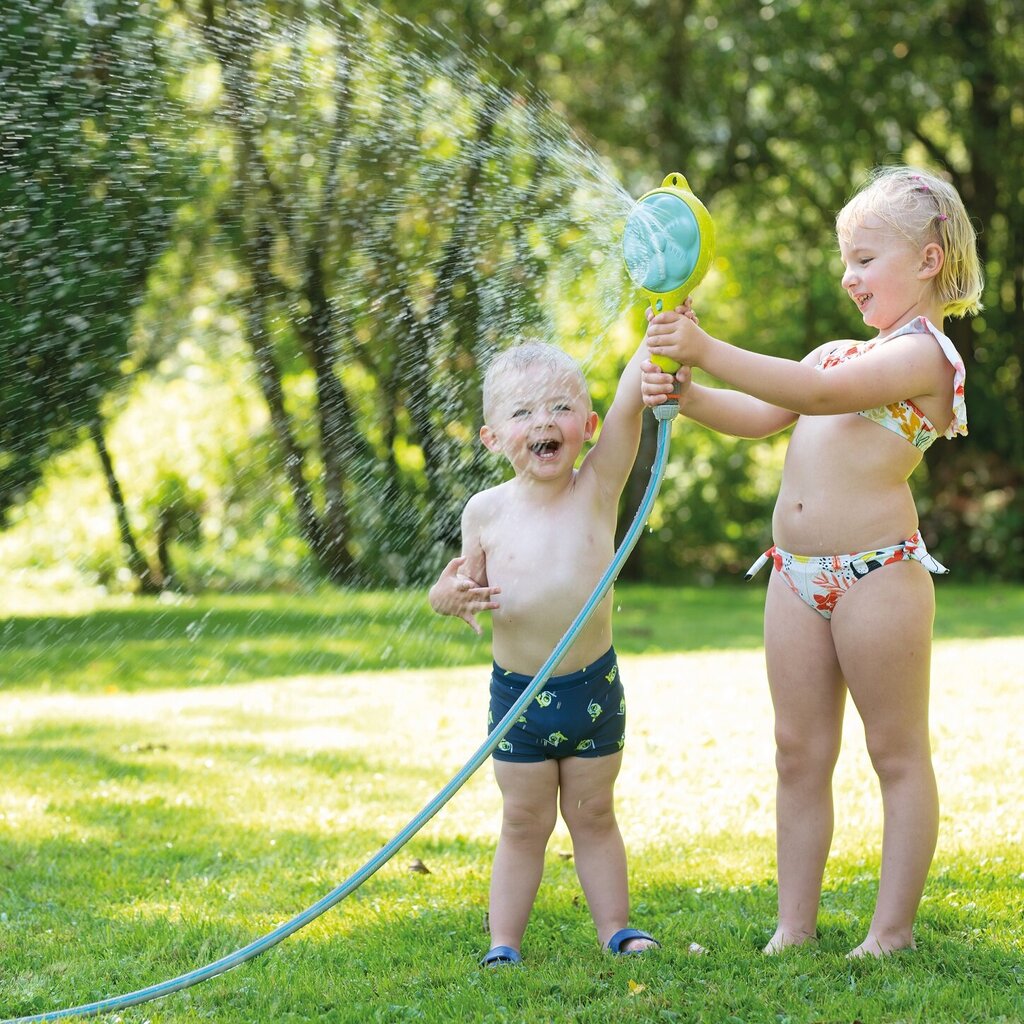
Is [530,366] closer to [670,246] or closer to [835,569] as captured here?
[670,246]

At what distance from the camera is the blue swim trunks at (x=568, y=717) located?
2832mm

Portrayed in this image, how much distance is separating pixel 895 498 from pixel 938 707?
332 centimetres

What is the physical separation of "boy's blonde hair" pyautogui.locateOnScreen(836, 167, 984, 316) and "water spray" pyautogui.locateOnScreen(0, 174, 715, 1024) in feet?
1.36

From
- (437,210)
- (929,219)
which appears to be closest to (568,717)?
(929,219)

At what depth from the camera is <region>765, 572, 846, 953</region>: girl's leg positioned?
280cm

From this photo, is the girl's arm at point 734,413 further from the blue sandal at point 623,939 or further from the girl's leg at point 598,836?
the blue sandal at point 623,939

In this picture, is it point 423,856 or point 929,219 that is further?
point 423,856

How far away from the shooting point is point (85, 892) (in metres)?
3.42

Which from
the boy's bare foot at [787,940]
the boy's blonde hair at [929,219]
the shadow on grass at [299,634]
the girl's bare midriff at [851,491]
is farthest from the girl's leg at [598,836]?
the shadow on grass at [299,634]

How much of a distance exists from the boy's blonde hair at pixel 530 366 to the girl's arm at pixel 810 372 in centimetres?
29

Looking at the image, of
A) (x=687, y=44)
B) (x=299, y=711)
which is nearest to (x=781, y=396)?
(x=299, y=711)

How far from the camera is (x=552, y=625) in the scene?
287 cm

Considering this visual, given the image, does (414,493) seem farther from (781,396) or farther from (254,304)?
(781,396)

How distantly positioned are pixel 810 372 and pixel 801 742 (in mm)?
823
